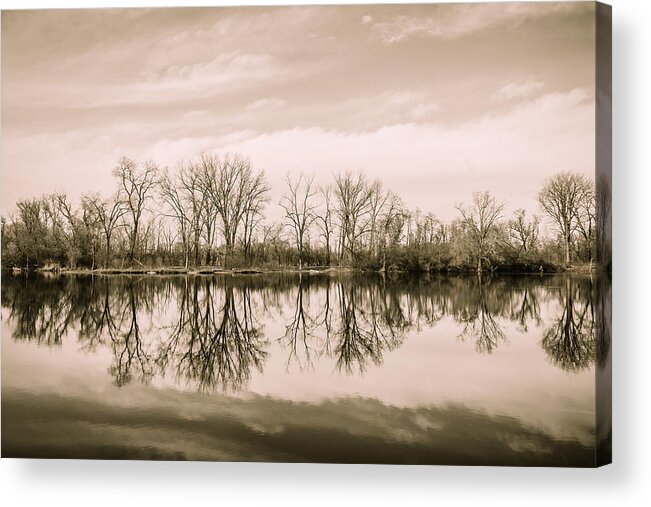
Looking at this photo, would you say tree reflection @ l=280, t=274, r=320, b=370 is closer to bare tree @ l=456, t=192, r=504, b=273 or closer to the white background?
the white background

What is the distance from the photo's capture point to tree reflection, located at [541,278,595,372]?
5223 mm

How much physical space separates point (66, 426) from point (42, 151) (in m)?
2.24

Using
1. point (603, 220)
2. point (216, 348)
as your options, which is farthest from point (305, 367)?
point (603, 220)

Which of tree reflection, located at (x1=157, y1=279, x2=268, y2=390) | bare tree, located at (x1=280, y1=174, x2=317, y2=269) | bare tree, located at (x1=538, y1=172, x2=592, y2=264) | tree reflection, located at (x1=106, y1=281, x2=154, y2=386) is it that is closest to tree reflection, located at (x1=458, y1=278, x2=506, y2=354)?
bare tree, located at (x1=538, y1=172, x2=592, y2=264)

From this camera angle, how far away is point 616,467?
525 cm

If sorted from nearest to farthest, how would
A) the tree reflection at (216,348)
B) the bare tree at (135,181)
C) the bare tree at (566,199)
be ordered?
the bare tree at (566,199)
the tree reflection at (216,348)
the bare tree at (135,181)

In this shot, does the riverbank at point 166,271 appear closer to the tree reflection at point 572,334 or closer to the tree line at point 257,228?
the tree line at point 257,228

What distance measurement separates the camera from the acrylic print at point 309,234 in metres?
5.23

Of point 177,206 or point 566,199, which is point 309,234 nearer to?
point 177,206

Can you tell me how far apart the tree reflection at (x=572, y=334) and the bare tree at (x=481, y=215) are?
728 millimetres

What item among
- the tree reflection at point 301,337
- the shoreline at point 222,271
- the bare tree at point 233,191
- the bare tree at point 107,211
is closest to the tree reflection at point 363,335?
the tree reflection at point 301,337

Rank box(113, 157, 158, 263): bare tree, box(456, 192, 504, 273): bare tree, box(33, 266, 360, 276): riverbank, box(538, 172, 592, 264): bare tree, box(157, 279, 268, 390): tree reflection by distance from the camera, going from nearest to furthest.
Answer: box(538, 172, 592, 264): bare tree
box(456, 192, 504, 273): bare tree
box(157, 279, 268, 390): tree reflection
box(113, 157, 158, 263): bare tree
box(33, 266, 360, 276): riverbank

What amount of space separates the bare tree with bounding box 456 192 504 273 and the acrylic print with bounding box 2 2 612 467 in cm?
2

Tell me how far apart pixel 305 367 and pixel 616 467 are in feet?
8.26
